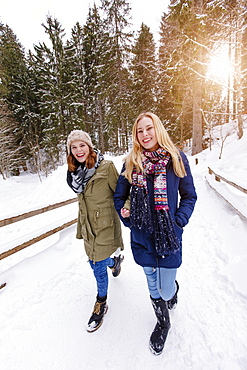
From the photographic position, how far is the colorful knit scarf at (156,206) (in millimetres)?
1521

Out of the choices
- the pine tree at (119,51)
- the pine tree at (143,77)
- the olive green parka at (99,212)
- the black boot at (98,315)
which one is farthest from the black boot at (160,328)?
the pine tree at (143,77)

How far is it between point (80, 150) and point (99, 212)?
2.40 feet

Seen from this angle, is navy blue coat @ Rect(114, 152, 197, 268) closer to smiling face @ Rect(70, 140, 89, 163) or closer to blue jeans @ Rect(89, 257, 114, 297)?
blue jeans @ Rect(89, 257, 114, 297)

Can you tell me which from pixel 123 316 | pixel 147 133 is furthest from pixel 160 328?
pixel 147 133

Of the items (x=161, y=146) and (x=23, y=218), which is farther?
(x=23, y=218)

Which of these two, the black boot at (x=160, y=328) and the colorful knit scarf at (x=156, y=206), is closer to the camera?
the colorful knit scarf at (x=156, y=206)

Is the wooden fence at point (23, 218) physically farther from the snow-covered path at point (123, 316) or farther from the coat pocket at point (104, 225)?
the coat pocket at point (104, 225)

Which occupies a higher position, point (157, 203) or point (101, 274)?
point (157, 203)

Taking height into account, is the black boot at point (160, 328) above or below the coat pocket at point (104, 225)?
below

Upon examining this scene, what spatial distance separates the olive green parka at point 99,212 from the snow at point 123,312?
0.90 m

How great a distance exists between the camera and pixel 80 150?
6.22 ft

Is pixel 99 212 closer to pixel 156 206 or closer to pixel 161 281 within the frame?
pixel 156 206

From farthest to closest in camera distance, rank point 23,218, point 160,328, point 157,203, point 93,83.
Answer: point 93,83
point 23,218
point 160,328
point 157,203

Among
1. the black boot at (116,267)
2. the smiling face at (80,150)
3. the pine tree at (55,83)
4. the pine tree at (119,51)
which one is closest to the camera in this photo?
the smiling face at (80,150)
